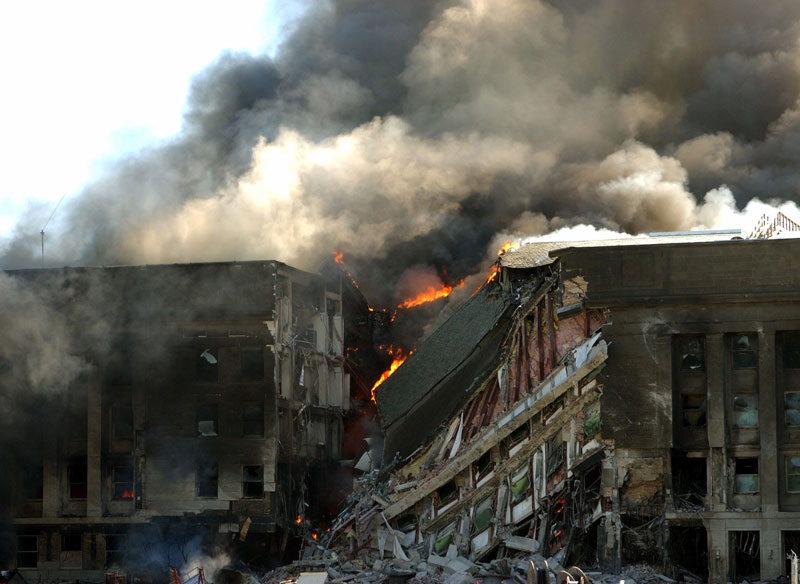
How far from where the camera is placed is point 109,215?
54781 millimetres

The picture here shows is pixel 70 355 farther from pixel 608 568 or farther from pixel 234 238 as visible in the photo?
pixel 608 568

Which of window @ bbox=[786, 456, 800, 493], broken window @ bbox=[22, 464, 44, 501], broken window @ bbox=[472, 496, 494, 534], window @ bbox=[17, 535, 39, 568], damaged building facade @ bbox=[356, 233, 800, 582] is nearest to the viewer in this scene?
damaged building facade @ bbox=[356, 233, 800, 582]

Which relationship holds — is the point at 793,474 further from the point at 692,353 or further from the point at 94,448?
the point at 94,448

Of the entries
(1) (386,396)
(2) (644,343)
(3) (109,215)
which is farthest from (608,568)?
(3) (109,215)

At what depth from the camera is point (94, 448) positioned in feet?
146

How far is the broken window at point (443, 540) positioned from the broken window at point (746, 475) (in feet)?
25.6

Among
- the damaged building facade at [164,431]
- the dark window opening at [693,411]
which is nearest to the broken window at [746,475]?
the dark window opening at [693,411]

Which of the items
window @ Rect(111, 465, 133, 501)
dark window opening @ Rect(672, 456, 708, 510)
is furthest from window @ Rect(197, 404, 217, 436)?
dark window opening @ Rect(672, 456, 708, 510)

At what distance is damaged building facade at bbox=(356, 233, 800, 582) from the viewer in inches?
1425

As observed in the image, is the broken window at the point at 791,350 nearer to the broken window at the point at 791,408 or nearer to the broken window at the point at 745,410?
the broken window at the point at 791,408

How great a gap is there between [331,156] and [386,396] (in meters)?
11.2

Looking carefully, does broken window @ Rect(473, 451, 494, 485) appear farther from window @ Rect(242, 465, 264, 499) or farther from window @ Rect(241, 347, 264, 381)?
window @ Rect(241, 347, 264, 381)

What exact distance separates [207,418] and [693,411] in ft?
50.1

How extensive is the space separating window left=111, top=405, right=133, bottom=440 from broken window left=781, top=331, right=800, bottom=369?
19.8 metres
